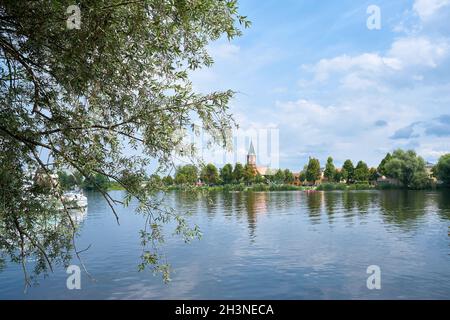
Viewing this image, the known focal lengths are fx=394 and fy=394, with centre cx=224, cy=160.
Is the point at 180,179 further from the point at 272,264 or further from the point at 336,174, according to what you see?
the point at 336,174

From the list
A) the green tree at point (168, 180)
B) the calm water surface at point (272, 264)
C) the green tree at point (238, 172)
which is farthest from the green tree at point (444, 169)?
the green tree at point (168, 180)

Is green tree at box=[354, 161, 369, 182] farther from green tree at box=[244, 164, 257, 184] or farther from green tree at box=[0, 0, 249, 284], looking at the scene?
green tree at box=[0, 0, 249, 284]

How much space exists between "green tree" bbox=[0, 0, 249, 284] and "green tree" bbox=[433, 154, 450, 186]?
388 ft

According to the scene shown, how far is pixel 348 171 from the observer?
152m

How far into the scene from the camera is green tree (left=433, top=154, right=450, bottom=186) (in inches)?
4311

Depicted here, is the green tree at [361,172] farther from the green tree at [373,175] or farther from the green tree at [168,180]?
the green tree at [168,180]

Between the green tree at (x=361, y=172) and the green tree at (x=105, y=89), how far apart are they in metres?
149

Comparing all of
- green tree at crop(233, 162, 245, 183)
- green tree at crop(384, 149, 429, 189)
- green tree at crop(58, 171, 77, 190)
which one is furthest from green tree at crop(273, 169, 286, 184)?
green tree at crop(58, 171, 77, 190)

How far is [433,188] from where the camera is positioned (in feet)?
382

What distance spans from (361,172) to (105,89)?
495 feet

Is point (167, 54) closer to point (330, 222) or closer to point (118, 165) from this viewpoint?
point (118, 165)

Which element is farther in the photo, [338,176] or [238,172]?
[238,172]

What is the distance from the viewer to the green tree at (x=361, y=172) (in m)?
149

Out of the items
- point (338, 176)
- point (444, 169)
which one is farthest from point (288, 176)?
point (444, 169)
